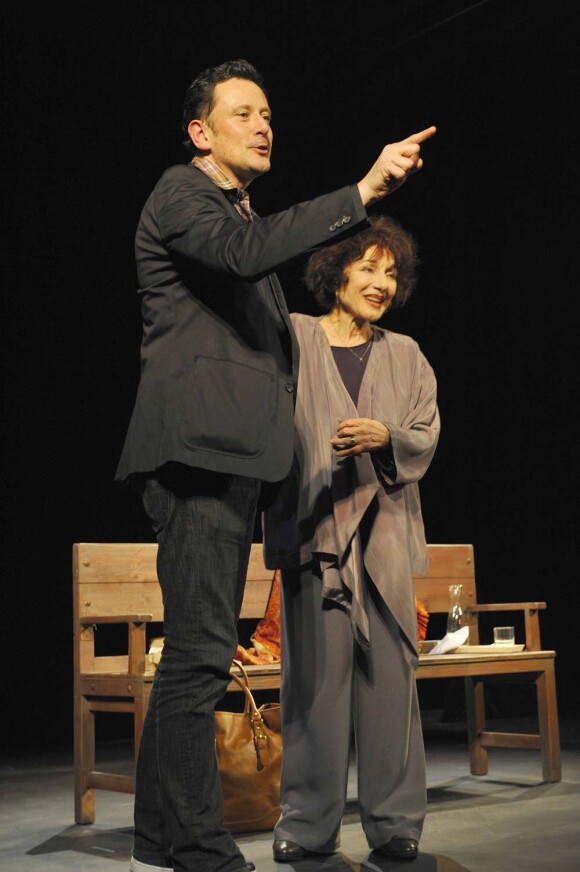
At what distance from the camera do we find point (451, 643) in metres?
3.53

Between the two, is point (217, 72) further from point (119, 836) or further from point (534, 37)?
point (534, 37)

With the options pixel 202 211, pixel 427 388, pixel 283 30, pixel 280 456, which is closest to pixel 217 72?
pixel 202 211

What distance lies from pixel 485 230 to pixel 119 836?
3999mm

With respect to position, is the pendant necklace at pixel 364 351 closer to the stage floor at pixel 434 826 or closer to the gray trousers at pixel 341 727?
the gray trousers at pixel 341 727

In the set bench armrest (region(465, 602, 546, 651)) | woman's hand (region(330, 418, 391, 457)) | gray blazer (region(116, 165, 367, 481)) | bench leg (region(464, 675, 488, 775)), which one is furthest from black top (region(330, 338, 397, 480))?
bench leg (region(464, 675, 488, 775))

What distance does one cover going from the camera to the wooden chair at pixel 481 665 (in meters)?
3.44

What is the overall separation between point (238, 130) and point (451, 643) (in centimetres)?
208

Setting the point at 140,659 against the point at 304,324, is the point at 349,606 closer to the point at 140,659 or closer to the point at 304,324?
the point at 304,324

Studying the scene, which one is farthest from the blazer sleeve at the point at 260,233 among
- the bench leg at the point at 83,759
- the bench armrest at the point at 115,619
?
the bench leg at the point at 83,759

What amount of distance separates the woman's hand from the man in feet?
1.01

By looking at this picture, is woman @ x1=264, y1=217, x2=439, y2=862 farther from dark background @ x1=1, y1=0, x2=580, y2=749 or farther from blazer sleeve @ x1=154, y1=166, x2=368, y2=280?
dark background @ x1=1, y1=0, x2=580, y2=749

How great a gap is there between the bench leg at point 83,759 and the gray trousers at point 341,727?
0.85 m

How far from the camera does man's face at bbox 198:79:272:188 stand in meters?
1.93

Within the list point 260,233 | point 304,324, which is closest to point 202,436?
point 260,233
